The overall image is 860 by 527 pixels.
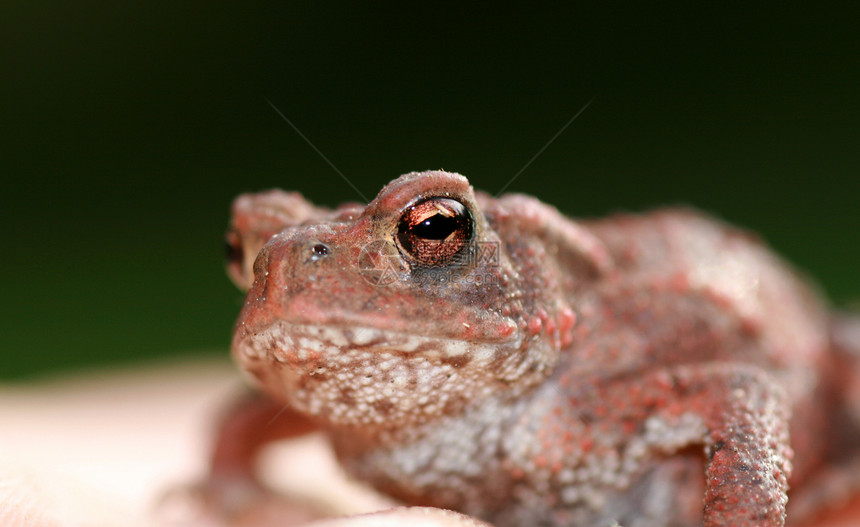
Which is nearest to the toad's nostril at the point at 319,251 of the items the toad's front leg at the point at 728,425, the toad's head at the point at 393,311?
the toad's head at the point at 393,311

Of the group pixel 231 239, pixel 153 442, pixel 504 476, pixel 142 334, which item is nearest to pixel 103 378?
pixel 142 334

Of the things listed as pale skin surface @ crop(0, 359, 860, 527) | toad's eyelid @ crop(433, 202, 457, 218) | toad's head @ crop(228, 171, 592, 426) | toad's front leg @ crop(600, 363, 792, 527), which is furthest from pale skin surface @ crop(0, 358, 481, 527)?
toad's eyelid @ crop(433, 202, 457, 218)

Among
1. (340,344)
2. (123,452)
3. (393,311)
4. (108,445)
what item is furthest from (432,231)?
(108,445)

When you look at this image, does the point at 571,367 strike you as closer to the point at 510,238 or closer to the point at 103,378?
the point at 510,238

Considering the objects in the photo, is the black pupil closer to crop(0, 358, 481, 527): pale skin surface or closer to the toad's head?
the toad's head

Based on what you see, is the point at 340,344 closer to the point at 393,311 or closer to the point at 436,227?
the point at 393,311

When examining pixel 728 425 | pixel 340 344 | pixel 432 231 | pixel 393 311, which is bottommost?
pixel 340 344

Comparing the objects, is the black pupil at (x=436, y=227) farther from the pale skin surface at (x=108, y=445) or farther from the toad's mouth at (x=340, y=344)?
the pale skin surface at (x=108, y=445)
